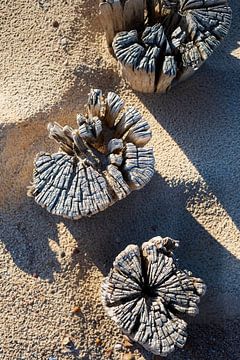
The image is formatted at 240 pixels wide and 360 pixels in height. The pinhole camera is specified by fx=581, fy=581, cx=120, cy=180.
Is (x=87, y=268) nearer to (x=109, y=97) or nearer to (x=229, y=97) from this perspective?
(x=109, y=97)

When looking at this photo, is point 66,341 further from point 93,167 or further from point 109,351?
point 93,167

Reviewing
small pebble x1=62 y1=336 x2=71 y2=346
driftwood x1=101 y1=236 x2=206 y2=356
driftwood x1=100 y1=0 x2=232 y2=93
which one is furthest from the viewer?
small pebble x1=62 y1=336 x2=71 y2=346

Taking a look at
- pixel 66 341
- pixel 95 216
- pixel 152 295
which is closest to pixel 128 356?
pixel 66 341

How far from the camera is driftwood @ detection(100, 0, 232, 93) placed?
3.75 metres

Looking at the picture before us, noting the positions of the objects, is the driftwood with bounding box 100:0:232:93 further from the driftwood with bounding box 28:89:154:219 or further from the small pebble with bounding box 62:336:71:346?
the small pebble with bounding box 62:336:71:346

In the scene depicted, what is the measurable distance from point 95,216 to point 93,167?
59 cm

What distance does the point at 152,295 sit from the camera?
141 inches

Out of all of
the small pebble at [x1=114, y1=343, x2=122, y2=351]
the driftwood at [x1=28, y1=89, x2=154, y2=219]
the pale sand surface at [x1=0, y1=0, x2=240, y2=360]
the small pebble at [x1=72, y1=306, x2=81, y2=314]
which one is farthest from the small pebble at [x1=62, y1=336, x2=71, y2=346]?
the driftwood at [x1=28, y1=89, x2=154, y2=219]

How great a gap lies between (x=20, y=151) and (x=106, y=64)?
886 millimetres

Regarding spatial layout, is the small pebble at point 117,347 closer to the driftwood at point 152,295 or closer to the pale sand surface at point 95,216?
the pale sand surface at point 95,216

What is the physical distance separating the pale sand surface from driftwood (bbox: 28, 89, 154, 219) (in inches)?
18.8

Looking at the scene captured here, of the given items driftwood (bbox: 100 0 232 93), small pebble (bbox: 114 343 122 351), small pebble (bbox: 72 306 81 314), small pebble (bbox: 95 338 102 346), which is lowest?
small pebble (bbox: 114 343 122 351)

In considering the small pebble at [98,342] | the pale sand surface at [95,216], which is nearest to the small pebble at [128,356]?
the pale sand surface at [95,216]

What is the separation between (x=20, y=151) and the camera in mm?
4105
